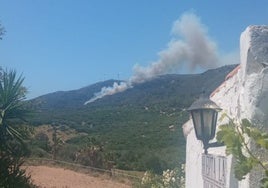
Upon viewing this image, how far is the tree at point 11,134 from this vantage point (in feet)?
40.4

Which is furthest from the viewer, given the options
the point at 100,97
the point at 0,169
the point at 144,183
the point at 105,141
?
the point at 100,97

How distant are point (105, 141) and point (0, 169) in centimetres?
3512

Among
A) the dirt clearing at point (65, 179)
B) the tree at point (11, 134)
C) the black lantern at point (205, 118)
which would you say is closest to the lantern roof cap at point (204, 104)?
the black lantern at point (205, 118)

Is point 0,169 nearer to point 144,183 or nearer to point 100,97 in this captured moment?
point 144,183

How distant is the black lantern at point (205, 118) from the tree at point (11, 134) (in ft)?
28.2

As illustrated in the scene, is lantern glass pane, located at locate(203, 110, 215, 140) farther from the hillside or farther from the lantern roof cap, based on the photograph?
the hillside

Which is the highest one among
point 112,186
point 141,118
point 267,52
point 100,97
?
point 100,97

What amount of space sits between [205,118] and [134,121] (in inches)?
2280

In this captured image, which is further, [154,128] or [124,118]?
[124,118]

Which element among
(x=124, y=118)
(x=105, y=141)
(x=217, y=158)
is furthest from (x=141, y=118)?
(x=217, y=158)

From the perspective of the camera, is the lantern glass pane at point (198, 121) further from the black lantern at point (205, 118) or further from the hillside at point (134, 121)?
the hillside at point (134, 121)

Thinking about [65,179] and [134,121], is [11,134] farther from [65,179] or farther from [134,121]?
[134,121]

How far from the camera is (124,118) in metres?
65.4

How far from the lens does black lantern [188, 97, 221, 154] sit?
Result: 14.1 ft
